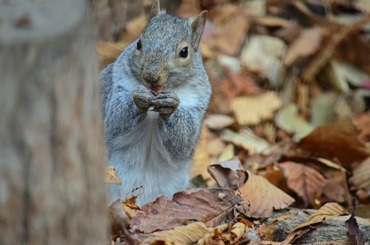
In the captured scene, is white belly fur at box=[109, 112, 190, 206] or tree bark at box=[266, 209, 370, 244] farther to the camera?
white belly fur at box=[109, 112, 190, 206]

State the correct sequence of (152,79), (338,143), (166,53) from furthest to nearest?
1. (338,143)
2. (166,53)
3. (152,79)

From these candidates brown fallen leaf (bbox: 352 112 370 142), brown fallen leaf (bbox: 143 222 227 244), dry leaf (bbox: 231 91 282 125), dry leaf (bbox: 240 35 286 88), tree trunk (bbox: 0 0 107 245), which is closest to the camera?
tree trunk (bbox: 0 0 107 245)

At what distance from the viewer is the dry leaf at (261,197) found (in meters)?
4.00

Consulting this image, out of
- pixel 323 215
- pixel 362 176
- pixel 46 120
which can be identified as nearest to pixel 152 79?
pixel 323 215

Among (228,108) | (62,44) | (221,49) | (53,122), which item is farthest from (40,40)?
(221,49)

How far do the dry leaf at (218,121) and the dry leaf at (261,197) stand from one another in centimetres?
175

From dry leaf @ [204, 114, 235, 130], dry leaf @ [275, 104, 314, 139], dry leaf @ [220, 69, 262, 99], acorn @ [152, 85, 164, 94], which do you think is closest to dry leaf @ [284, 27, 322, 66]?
dry leaf @ [220, 69, 262, 99]

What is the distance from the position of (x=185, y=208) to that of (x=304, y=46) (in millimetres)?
3690

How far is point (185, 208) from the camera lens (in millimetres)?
3645

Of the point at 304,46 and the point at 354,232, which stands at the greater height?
the point at 354,232

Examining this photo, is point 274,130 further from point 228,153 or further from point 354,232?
point 354,232

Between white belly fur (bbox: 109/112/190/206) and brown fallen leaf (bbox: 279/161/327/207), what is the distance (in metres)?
0.81

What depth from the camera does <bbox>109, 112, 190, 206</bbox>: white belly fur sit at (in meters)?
4.19

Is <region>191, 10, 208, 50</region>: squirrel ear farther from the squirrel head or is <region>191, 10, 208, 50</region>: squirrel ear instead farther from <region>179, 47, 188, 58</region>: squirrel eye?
<region>179, 47, 188, 58</region>: squirrel eye
